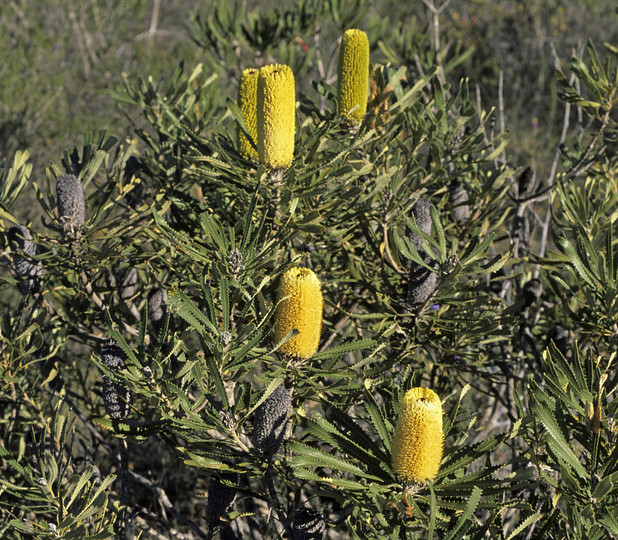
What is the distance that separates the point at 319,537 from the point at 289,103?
67 cm

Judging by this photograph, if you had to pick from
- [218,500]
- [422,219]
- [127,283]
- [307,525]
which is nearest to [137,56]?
[127,283]

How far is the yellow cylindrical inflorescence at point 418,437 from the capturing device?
2.77 feet

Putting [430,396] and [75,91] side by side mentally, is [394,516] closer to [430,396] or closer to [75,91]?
[430,396]

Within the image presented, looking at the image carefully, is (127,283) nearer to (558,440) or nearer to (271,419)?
(271,419)

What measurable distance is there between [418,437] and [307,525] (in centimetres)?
30

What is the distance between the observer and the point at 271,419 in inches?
39.8

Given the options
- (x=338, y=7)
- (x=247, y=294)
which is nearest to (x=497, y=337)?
(x=247, y=294)

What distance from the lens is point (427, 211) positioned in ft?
4.01

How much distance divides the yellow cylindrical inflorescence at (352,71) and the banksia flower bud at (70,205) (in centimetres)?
49

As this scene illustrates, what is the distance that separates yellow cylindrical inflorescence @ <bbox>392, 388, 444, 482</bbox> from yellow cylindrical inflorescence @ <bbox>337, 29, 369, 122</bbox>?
1.83 feet

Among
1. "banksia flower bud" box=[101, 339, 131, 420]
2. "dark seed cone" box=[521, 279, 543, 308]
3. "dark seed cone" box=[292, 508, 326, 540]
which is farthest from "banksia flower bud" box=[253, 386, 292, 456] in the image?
"dark seed cone" box=[521, 279, 543, 308]

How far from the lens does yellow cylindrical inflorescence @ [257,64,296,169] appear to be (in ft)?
3.34

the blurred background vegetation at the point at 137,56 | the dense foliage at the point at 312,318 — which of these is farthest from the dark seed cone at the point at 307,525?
the blurred background vegetation at the point at 137,56

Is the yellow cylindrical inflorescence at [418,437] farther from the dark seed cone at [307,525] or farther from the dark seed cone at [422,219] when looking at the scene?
the dark seed cone at [422,219]
